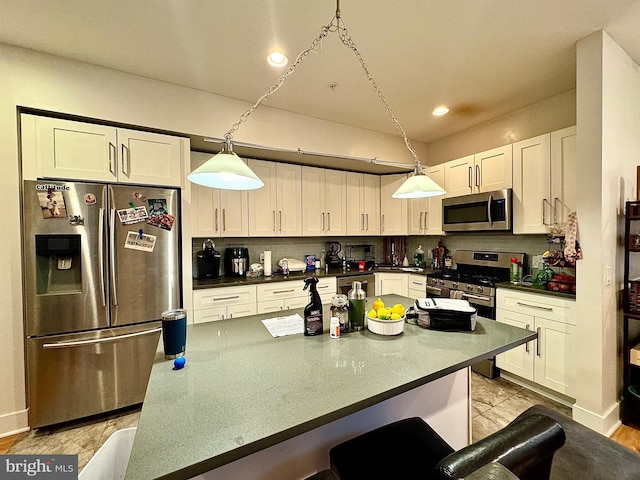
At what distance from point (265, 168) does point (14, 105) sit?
6.61ft

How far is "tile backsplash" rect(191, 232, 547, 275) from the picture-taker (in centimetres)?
299

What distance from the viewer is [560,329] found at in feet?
7.41

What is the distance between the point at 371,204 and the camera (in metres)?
4.06

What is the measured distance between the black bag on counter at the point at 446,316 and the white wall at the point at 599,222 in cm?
114

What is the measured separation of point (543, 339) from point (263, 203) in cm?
300

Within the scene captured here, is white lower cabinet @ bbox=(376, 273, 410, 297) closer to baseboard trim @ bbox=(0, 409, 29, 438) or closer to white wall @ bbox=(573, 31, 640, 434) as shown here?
white wall @ bbox=(573, 31, 640, 434)

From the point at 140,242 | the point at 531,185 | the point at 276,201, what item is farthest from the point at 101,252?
the point at 531,185

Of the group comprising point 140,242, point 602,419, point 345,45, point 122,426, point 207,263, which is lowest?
point 122,426

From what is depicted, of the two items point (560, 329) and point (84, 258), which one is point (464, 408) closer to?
point (560, 329)

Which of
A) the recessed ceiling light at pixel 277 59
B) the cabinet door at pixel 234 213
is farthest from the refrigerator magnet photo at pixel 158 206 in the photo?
the recessed ceiling light at pixel 277 59

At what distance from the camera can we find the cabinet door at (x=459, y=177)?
3.22 metres

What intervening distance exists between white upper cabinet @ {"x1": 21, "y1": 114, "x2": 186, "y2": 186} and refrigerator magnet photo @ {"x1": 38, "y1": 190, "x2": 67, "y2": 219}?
0.51 ft

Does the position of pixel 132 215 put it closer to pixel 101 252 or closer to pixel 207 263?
pixel 101 252

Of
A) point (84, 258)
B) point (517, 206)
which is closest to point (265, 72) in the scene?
point (84, 258)
